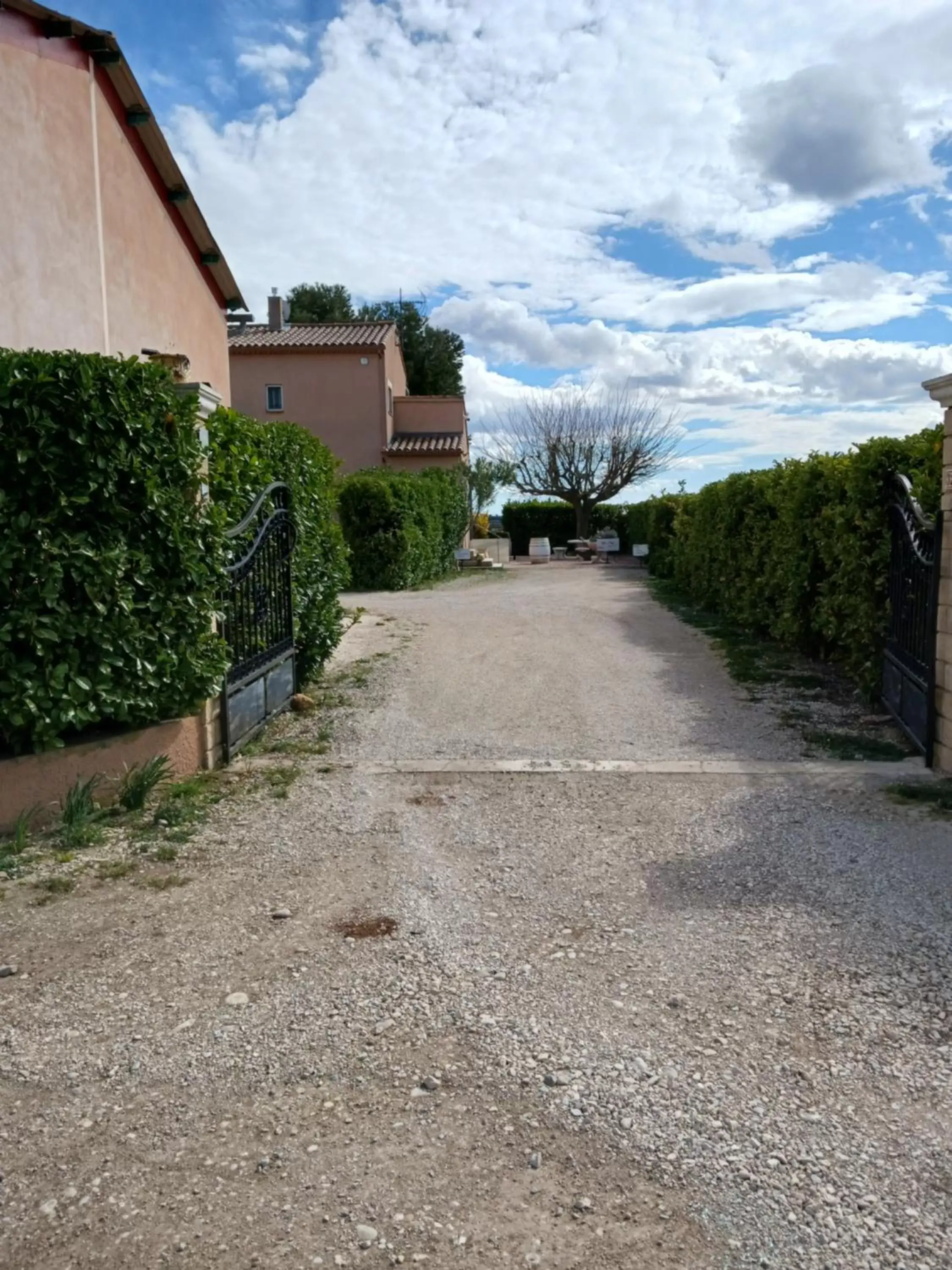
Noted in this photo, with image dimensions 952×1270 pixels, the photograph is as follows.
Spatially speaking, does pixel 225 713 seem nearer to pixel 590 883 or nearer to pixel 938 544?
pixel 590 883

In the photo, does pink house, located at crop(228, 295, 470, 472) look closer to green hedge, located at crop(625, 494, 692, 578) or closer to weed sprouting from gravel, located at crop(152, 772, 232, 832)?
green hedge, located at crop(625, 494, 692, 578)

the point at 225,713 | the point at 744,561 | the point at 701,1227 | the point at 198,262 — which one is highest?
the point at 198,262

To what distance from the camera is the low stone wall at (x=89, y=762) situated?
16.4ft

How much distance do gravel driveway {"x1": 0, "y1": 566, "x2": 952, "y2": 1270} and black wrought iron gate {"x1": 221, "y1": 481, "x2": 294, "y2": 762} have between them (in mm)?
1175

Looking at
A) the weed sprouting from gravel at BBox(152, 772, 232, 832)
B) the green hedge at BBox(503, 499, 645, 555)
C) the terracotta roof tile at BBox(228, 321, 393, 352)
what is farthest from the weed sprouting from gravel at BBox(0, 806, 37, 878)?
the green hedge at BBox(503, 499, 645, 555)

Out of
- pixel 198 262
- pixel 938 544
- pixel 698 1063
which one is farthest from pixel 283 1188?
pixel 198 262

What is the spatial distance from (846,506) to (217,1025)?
6.51 m

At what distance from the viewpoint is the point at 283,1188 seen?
241 cm

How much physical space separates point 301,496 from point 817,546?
4.89 meters

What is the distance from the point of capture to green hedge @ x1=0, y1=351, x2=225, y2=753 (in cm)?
479

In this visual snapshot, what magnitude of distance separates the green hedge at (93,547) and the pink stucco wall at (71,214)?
5361 millimetres

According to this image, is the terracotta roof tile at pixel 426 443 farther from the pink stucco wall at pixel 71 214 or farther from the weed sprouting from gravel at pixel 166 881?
the weed sprouting from gravel at pixel 166 881

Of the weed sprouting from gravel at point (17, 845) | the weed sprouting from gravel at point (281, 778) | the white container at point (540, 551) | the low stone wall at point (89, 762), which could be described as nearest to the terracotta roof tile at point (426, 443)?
the white container at point (540, 551)

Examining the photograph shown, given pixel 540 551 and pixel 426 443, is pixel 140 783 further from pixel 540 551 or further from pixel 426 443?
pixel 540 551
